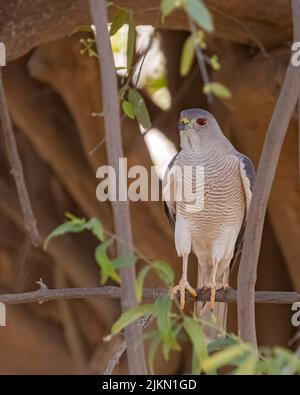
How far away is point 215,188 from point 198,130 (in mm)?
253

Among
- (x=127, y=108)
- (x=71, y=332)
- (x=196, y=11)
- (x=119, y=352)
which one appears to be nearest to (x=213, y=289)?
(x=119, y=352)

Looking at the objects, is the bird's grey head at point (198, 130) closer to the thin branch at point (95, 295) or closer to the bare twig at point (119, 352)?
the thin branch at point (95, 295)

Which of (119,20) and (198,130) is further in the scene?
(198,130)

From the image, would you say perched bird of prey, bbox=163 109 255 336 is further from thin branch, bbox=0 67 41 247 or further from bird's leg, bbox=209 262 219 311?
thin branch, bbox=0 67 41 247

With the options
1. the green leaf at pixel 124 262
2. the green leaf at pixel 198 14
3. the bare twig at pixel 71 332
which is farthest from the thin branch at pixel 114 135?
the bare twig at pixel 71 332

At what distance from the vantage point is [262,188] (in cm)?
220

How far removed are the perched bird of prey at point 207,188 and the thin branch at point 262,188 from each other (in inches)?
47.8

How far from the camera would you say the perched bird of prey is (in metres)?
3.69

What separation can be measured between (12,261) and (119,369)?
1144 millimetres

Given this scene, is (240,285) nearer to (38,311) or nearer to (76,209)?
(76,209)

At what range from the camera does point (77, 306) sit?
652 cm

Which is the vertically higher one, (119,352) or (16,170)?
(16,170)

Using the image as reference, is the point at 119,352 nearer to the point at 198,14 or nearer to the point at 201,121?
the point at 201,121
